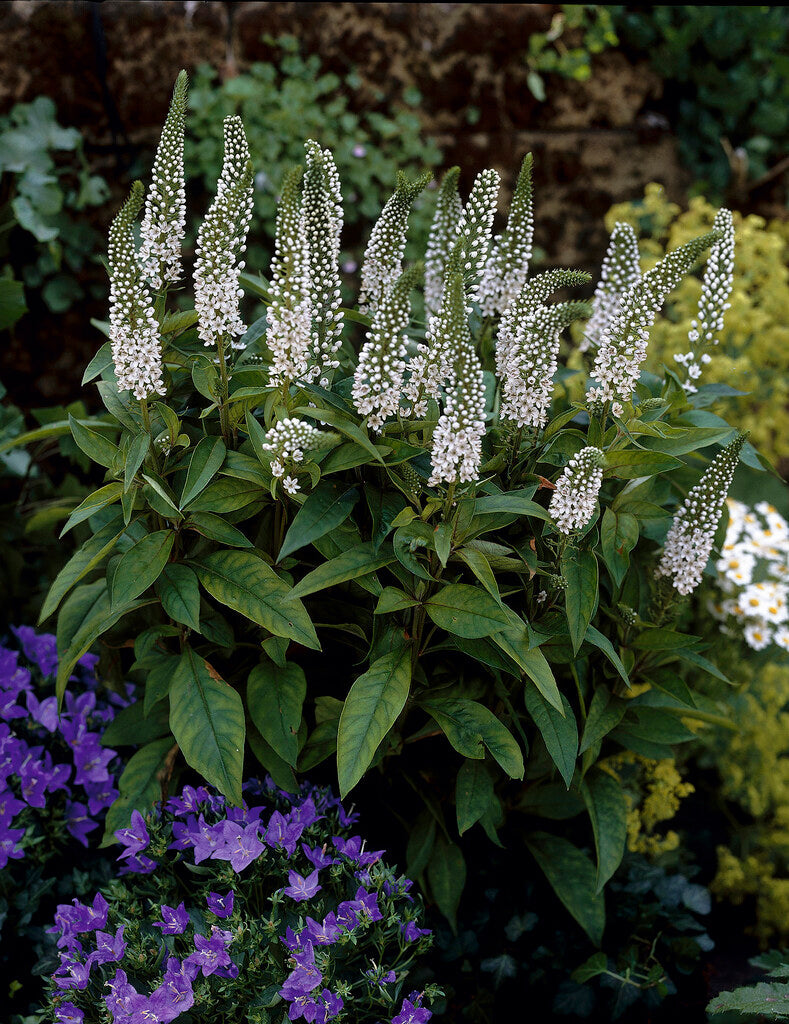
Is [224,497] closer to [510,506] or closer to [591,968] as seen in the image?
[510,506]

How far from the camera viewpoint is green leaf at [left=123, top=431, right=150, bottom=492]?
1.76 m

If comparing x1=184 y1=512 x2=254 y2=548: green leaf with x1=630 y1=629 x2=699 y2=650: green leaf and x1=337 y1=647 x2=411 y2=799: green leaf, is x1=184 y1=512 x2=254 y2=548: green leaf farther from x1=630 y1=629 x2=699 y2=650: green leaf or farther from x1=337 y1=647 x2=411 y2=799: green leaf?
x1=630 y1=629 x2=699 y2=650: green leaf

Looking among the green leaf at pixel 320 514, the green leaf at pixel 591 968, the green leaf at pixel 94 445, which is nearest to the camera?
the green leaf at pixel 320 514

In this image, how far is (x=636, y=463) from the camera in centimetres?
191

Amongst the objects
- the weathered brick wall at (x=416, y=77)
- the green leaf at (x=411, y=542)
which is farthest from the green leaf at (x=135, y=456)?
the weathered brick wall at (x=416, y=77)

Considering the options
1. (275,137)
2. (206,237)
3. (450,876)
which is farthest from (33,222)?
(450,876)

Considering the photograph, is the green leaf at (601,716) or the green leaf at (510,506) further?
the green leaf at (601,716)

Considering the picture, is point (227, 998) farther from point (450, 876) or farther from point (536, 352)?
point (536, 352)

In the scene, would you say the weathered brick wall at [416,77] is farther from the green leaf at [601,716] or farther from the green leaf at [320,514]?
the green leaf at [601,716]

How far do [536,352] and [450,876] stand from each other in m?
1.33

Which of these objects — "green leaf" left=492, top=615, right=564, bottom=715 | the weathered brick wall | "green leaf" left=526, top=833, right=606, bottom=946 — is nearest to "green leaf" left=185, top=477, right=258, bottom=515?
"green leaf" left=492, top=615, right=564, bottom=715

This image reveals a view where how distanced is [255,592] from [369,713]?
0.35 metres

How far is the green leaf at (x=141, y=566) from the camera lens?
1.80 m

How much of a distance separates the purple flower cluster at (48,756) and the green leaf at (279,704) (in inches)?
25.5
